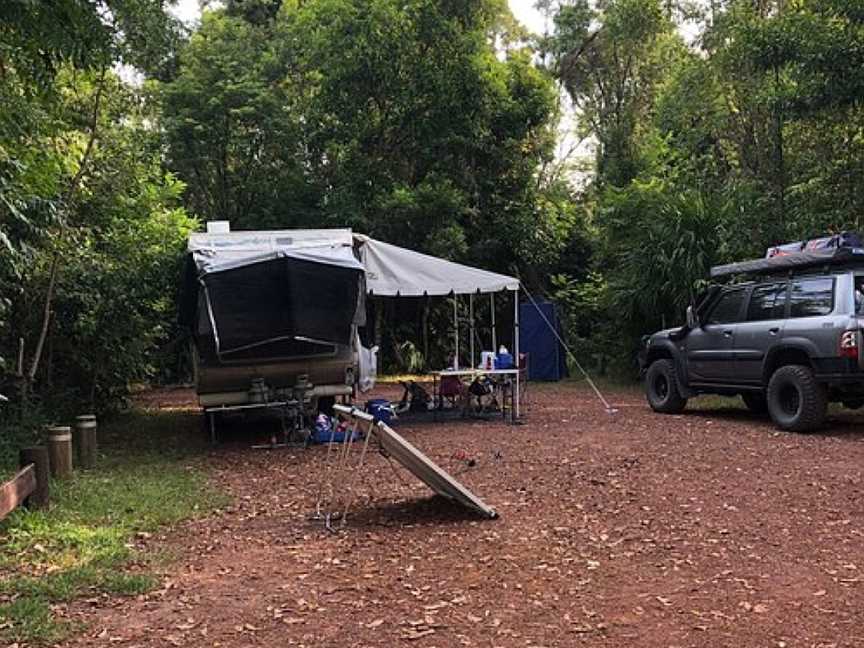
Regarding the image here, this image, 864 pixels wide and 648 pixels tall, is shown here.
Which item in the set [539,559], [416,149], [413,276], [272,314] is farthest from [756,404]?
[416,149]

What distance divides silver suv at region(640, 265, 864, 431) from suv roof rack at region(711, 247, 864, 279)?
11 cm

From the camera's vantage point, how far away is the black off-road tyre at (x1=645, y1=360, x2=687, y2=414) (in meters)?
11.3

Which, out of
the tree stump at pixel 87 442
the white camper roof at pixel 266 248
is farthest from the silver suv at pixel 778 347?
the tree stump at pixel 87 442

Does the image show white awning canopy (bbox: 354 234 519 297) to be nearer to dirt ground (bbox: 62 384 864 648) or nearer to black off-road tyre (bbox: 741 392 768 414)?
dirt ground (bbox: 62 384 864 648)

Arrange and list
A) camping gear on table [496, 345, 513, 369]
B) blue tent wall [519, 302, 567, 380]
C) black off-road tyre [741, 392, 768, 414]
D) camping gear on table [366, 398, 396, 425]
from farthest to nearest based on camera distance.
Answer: blue tent wall [519, 302, 567, 380]
camping gear on table [496, 345, 513, 369]
black off-road tyre [741, 392, 768, 414]
camping gear on table [366, 398, 396, 425]

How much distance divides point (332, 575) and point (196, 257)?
5.50 metres

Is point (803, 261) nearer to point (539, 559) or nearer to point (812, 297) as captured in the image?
point (812, 297)

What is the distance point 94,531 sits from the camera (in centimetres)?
571

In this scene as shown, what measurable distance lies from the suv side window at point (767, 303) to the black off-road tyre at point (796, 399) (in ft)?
2.38

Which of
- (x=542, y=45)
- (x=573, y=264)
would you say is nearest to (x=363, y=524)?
(x=573, y=264)

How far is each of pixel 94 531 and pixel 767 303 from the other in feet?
24.7

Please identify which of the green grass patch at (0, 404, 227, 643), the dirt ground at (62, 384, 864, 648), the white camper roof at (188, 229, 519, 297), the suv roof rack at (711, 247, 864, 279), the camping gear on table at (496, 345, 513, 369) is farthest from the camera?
the camping gear on table at (496, 345, 513, 369)

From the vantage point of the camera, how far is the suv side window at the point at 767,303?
31.5 ft

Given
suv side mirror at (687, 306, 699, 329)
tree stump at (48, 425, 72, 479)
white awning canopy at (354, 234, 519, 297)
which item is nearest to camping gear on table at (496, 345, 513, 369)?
white awning canopy at (354, 234, 519, 297)
